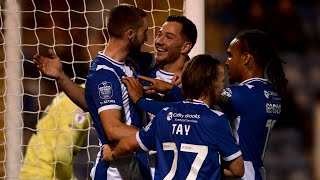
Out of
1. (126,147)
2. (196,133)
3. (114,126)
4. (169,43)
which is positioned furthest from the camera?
(169,43)

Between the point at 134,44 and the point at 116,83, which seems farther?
the point at 134,44

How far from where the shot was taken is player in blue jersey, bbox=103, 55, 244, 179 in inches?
112

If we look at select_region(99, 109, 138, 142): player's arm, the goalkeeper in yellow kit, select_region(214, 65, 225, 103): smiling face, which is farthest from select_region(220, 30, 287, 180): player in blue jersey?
the goalkeeper in yellow kit

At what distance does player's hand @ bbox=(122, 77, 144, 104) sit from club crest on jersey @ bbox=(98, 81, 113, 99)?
3.2 inches

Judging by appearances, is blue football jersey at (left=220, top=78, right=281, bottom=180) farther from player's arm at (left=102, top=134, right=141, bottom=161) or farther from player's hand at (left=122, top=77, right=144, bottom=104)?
player's arm at (left=102, top=134, right=141, bottom=161)

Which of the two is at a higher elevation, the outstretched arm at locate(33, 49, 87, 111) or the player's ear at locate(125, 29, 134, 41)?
the player's ear at locate(125, 29, 134, 41)

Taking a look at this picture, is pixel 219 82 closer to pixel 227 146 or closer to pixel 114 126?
pixel 227 146

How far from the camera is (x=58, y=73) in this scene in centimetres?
358

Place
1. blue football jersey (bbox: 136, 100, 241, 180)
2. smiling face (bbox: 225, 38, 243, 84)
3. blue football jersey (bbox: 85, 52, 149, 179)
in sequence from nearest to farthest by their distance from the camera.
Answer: blue football jersey (bbox: 136, 100, 241, 180) < blue football jersey (bbox: 85, 52, 149, 179) < smiling face (bbox: 225, 38, 243, 84)

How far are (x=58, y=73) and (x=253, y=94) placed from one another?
0.95 meters

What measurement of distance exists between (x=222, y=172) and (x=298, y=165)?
248cm

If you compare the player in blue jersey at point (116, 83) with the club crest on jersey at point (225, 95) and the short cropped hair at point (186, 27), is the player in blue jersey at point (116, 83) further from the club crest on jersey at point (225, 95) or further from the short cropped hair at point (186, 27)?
the club crest on jersey at point (225, 95)

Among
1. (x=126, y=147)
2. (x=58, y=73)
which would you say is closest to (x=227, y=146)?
(x=126, y=147)

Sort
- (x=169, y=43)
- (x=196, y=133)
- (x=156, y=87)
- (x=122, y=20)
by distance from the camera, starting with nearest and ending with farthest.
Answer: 1. (x=196, y=133)
2. (x=156, y=87)
3. (x=122, y=20)
4. (x=169, y=43)
